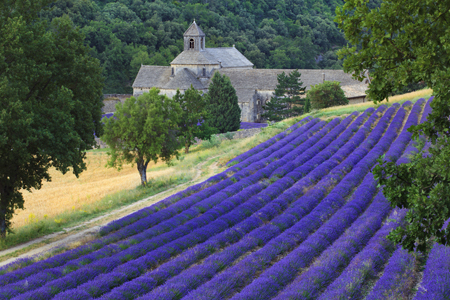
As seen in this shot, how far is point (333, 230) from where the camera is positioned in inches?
466

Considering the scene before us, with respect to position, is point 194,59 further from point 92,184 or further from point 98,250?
point 98,250

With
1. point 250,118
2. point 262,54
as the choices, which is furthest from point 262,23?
point 250,118

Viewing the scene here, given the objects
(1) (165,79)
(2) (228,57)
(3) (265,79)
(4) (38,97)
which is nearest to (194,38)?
(1) (165,79)

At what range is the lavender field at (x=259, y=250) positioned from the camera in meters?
8.80

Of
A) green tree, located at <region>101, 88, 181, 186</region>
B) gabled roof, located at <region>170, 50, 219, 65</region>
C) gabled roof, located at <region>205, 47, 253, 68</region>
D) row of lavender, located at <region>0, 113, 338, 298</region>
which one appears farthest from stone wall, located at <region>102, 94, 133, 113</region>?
row of lavender, located at <region>0, 113, 338, 298</region>

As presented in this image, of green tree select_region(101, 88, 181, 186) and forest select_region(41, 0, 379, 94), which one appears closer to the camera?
green tree select_region(101, 88, 181, 186)

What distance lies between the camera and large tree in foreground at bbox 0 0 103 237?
13.4 meters

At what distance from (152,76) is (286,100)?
25.7m

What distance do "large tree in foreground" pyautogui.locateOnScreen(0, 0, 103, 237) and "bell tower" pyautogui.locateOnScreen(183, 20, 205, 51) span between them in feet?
165

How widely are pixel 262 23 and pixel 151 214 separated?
106774 mm

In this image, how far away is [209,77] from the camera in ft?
212

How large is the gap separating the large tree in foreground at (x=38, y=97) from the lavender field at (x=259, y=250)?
3.60m

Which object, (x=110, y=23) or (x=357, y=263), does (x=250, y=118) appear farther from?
(x=357, y=263)

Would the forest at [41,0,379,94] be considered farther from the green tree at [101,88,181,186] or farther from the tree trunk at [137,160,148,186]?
the tree trunk at [137,160,148,186]
